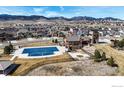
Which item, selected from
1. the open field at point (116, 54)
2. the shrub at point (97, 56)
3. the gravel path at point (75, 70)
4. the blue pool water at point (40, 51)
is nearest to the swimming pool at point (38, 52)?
the blue pool water at point (40, 51)

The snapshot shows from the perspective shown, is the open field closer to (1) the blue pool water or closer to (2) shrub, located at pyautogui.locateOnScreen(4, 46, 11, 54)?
(1) the blue pool water

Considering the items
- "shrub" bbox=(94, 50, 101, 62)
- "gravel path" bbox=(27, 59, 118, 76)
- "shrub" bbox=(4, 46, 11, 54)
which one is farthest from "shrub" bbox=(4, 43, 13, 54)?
"shrub" bbox=(94, 50, 101, 62)

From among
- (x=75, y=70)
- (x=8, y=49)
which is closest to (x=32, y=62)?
(x=8, y=49)

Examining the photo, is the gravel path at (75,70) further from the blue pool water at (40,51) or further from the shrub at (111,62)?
the blue pool water at (40,51)

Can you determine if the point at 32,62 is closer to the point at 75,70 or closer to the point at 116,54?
the point at 75,70
